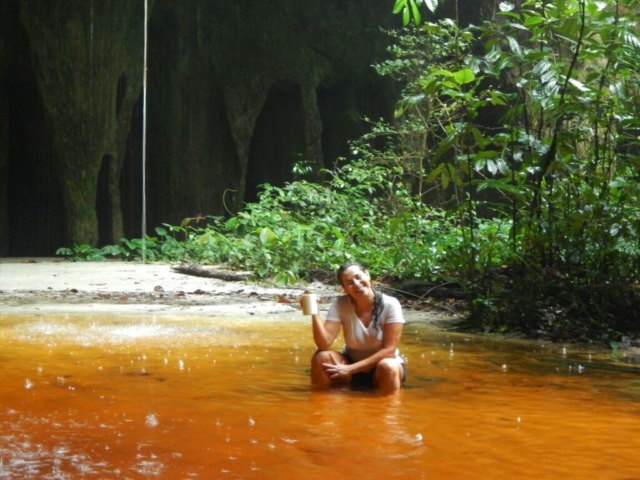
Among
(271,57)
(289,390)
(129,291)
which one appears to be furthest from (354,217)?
(289,390)

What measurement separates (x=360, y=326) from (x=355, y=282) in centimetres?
27

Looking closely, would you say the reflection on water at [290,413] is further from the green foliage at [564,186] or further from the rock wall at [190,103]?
the rock wall at [190,103]

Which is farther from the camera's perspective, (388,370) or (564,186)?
(564,186)

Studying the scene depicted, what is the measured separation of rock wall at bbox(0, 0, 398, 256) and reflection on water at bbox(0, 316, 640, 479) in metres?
11.9

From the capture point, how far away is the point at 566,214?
6738mm

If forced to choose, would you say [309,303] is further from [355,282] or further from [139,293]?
[139,293]

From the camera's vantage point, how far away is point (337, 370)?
4.43m

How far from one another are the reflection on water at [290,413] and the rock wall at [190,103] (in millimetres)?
11874

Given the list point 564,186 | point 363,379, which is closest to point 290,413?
point 363,379

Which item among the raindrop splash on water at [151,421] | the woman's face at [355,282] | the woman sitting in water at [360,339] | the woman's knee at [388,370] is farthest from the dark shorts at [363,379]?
the raindrop splash on water at [151,421]

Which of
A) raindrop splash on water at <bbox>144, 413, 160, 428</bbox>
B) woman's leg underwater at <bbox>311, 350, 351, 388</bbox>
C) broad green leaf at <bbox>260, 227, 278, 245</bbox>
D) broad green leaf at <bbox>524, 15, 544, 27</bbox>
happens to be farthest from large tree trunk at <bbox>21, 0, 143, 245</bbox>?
raindrop splash on water at <bbox>144, 413, 160, 428</bbox>

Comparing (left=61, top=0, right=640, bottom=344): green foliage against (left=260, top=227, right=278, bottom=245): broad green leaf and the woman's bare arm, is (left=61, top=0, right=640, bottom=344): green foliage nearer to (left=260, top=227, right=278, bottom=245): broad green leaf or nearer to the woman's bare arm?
the woman's bare arm

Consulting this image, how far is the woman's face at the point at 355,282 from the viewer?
453cm

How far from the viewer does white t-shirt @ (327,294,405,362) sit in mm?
4559
